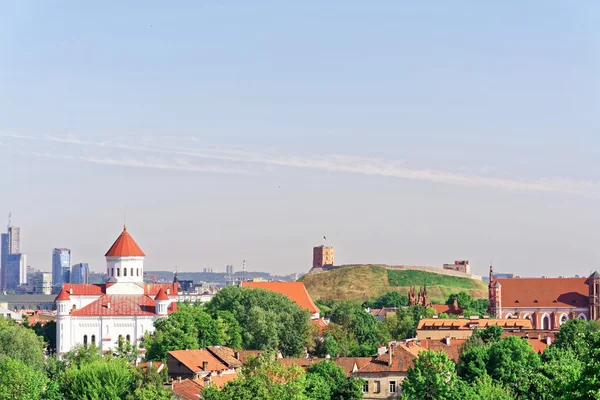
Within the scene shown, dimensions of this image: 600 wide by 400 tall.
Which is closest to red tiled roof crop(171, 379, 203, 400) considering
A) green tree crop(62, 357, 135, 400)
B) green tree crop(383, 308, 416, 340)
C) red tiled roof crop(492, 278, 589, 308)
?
green tree crop(62, 357, 135, 400)

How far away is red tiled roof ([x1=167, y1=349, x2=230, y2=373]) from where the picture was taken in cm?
8962

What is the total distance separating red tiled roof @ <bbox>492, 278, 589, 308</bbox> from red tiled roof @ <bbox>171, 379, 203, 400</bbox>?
11335 centimetres

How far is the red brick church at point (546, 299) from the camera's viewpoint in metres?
185

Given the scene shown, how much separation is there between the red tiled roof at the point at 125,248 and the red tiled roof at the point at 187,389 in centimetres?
6773

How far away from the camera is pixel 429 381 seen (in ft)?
234

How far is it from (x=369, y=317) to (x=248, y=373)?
84.5 meters

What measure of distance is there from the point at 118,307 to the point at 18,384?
55.6 metres

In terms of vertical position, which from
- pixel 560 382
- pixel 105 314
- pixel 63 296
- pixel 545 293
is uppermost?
pixel 545 293

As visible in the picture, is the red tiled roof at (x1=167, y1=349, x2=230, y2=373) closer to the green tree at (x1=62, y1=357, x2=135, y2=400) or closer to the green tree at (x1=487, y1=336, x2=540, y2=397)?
the green tree at (x1=62, y1=357, x2=135, y2=400)

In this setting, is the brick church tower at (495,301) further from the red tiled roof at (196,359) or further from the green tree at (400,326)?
the red tiled roof at (196,359)

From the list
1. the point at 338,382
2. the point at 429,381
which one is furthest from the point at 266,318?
the point at 429,381

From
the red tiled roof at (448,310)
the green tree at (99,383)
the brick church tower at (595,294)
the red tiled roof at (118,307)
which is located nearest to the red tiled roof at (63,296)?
the red tiled roof at (118,307)

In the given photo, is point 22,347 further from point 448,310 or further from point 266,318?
point 448,310

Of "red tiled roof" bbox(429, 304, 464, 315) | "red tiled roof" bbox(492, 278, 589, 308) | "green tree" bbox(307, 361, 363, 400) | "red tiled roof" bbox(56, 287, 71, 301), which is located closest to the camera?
"green tree" bbox(307, 361, 363, 400)
